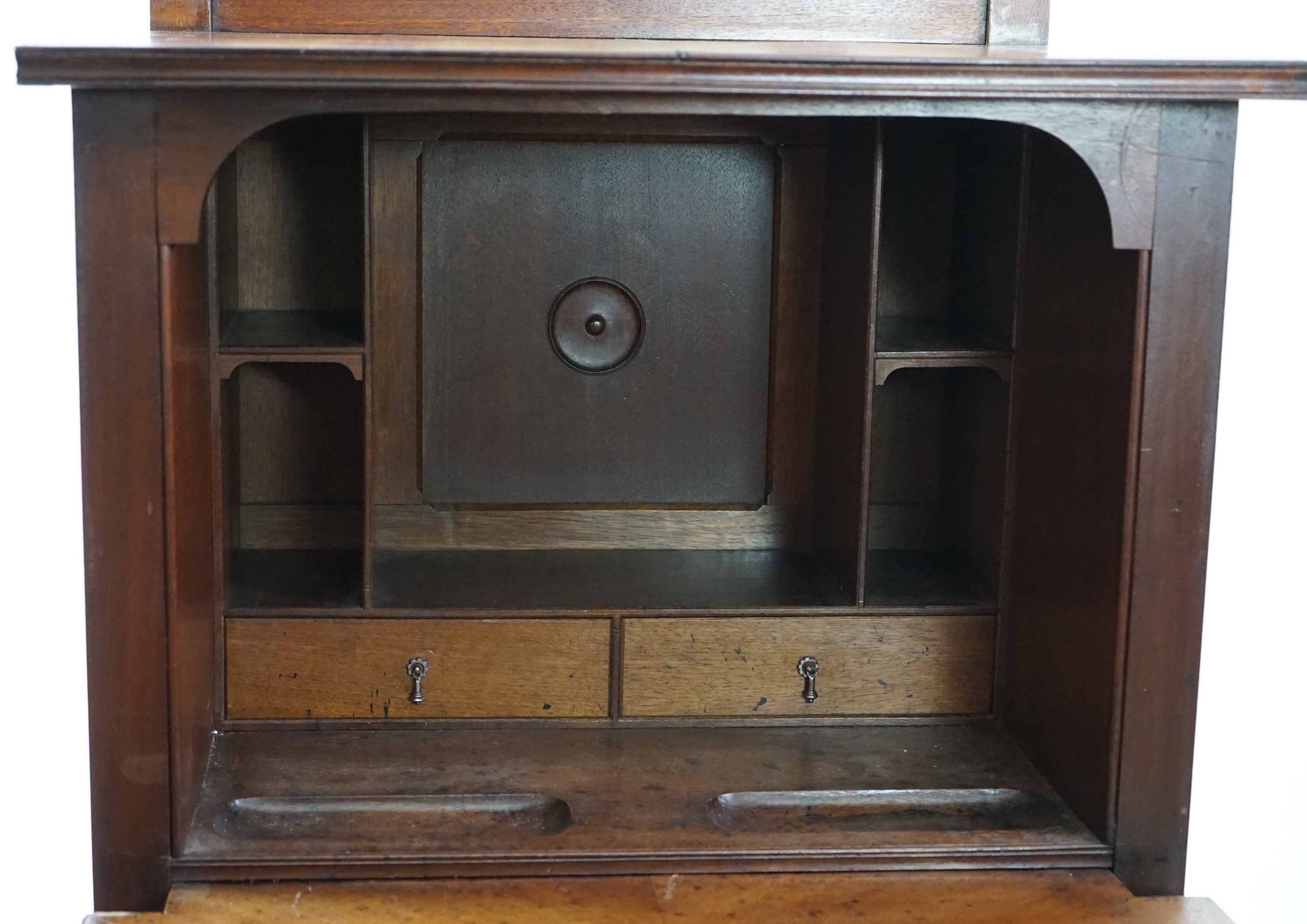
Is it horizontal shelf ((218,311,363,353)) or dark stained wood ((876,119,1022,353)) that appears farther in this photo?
dark stained wood ((876,119,1022,353))

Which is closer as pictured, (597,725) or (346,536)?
(597,725)

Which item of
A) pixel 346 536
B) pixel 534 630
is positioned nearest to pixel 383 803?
pixel 534 630

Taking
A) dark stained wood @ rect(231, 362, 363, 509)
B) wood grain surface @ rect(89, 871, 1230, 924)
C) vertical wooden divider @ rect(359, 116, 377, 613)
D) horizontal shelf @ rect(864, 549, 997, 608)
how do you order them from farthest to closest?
dark stained wood @ rect(231, 362, 363, 509), horizontal shelf @ rect(864, 549, 997, 608), vertical wooden divider @ rect(359, 116, 377, 613), wood grain surface @ rect(89, 871, 1230, 924)

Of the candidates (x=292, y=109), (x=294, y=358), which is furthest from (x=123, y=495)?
(x=292, y=109)

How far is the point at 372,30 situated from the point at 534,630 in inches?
40.9

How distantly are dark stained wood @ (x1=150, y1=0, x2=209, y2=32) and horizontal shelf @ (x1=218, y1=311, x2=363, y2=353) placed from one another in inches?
19.8

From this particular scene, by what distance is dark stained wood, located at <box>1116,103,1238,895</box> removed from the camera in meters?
2.50

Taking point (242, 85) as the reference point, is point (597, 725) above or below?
below

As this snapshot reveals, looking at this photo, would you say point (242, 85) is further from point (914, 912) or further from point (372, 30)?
point (914, 912)

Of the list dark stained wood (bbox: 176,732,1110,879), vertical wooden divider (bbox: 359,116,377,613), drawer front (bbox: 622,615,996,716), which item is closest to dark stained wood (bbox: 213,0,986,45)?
vertical wooden divider (bbox: 359,116,377,613)

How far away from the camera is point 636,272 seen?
126 inches

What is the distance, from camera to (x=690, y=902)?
2451mm

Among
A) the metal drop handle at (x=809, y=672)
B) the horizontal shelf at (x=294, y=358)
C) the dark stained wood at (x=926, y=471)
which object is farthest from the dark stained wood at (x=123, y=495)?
the dark stained wood at (x=926, y=471)

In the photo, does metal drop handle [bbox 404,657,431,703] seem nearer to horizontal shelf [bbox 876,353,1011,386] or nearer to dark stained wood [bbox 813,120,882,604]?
dark stained wood [bbox 813,120,882,604]
